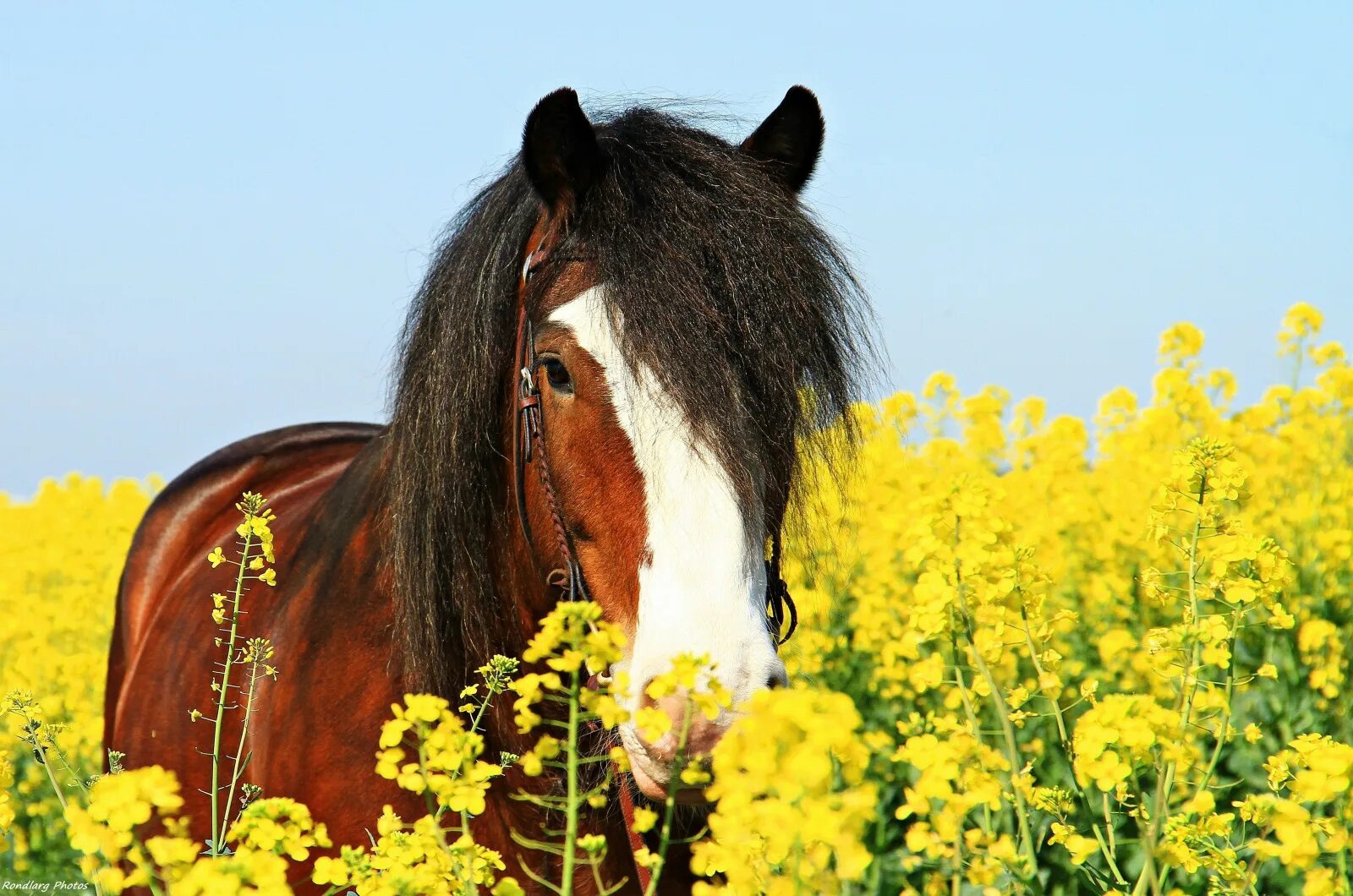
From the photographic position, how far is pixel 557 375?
2.32 metres

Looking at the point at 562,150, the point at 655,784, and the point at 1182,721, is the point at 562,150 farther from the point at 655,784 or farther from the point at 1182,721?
the point at 1182,721

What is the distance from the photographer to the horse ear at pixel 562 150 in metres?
2.41

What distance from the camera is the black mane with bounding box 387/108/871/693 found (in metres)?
2.21

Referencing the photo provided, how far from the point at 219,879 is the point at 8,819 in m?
1.17

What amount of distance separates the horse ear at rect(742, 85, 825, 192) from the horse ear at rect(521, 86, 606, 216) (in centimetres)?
46

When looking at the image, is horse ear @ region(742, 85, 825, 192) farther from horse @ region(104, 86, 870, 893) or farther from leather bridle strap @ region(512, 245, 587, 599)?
leather bridle strap @ region(512, 245, 587, 599)

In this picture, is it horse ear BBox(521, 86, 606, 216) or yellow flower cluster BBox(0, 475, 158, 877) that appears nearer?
horse ear BBox(521, 86, 606, 216)

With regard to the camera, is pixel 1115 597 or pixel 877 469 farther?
pixel 877 469

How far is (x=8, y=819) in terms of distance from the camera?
6.81ft

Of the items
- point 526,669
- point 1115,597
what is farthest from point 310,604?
point 1115,597

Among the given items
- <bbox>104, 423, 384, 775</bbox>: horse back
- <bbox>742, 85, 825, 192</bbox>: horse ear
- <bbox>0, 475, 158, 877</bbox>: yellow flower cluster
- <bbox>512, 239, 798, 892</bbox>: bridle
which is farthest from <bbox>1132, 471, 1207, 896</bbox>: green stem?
<bbox>104, 423, 384, 775</bbox>: horse back

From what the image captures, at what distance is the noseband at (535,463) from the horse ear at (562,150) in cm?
12

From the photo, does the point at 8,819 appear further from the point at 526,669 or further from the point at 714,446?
the point at 714,446

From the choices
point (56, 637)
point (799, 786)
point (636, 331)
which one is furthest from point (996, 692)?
point (56, 637)
